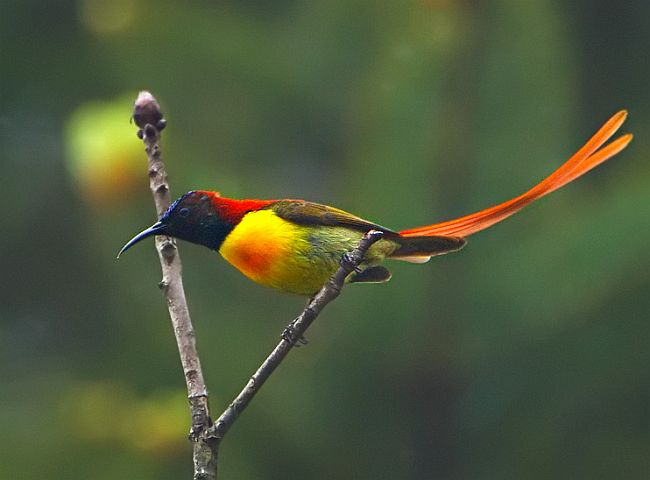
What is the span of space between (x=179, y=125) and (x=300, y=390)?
1.18 meters

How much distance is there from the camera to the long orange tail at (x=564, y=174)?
1.80 metres

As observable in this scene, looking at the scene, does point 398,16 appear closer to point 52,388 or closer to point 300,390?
point 300,390

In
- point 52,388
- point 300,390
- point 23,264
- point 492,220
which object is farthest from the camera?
point 23,264

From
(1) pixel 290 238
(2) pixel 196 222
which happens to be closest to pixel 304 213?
(1) pixel 290 238

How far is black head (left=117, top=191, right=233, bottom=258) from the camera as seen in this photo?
209 centimetres

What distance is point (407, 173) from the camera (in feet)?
6.64

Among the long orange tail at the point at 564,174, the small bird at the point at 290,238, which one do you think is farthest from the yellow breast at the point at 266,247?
the long orange tail at the point at 564,174

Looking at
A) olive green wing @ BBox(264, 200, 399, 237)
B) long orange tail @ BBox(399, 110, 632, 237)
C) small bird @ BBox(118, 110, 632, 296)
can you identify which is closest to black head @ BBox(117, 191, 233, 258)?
small bird @ BBox(118, 110, 632, 296)

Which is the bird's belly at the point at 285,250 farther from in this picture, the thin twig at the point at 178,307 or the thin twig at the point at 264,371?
the thin twig at the point at 264,371

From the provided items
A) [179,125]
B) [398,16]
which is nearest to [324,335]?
[398,16]

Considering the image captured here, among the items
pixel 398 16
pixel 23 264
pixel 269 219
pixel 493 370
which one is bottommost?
pixel 493 370

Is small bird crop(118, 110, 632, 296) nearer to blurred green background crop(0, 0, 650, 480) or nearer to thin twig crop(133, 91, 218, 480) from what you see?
blurred green background crop(0, 0, 650, 480)

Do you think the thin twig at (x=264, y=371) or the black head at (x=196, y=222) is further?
the black head at (x=196, y=222)

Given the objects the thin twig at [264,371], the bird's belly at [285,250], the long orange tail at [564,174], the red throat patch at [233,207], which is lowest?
the thin twig at [264,371]
